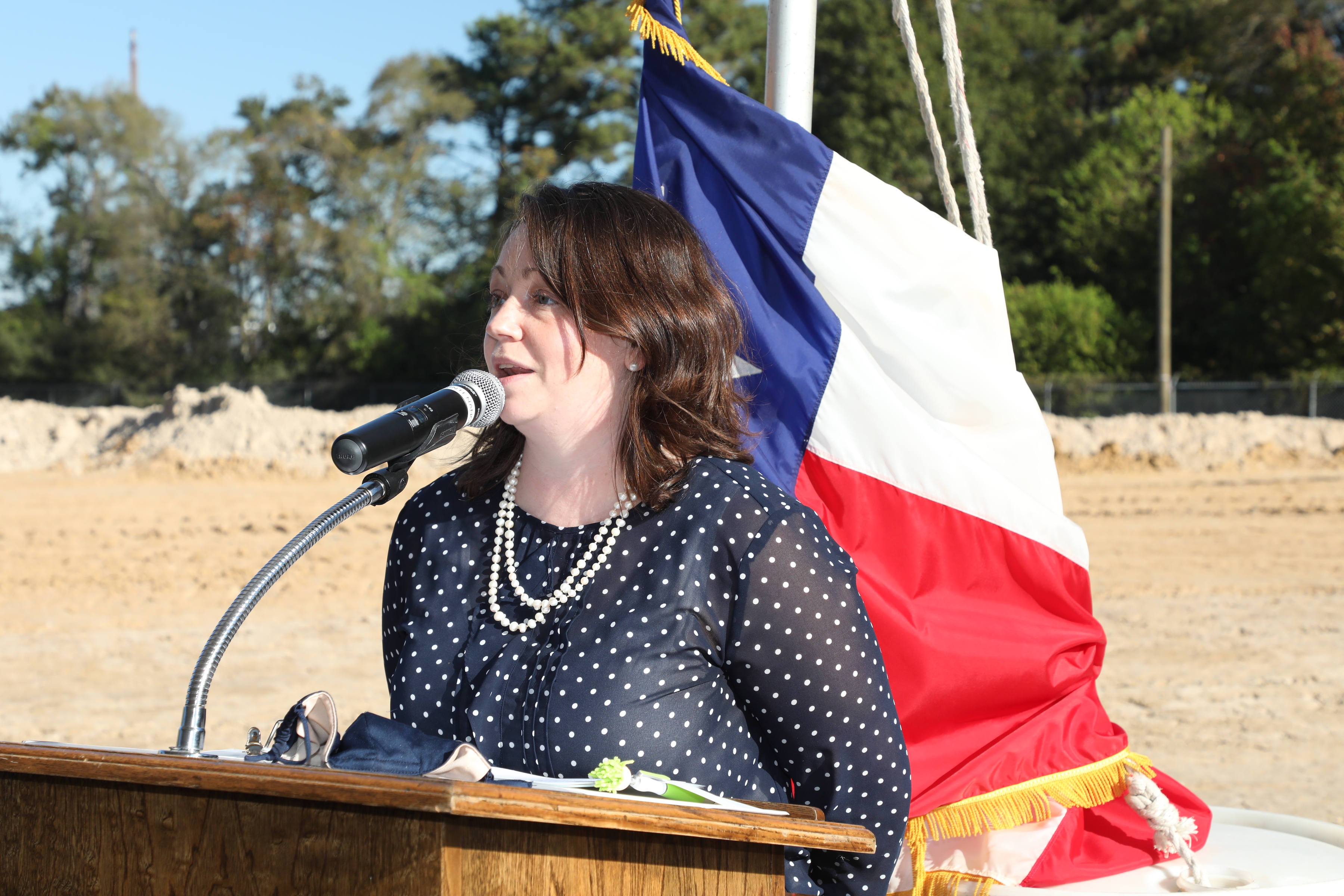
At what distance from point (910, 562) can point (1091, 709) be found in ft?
1.66

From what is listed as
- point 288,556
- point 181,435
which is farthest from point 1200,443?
point 288,556

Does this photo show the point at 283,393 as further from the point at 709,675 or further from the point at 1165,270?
the point at 709,675

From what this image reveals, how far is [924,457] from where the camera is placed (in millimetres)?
2529

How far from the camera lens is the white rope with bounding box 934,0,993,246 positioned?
8.87ft

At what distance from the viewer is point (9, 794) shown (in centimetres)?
128

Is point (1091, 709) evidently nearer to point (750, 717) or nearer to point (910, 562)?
point (910, 562)

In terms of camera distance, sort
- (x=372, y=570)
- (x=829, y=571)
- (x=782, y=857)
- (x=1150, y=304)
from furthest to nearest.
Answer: (x=1150, y=304)
(x=372, y=570)
(x=829, y=571)
(x=782, y=857)

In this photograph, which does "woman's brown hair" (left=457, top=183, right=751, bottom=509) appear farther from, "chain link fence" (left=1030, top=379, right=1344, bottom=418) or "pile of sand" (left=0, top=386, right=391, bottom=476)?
"chain link fence" (left=1030, top=379, right=1344, bottom=418)

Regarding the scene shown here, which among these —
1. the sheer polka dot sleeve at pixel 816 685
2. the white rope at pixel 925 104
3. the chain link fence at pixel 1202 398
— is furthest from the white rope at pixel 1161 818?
the chain link fence at pixel 1202 398

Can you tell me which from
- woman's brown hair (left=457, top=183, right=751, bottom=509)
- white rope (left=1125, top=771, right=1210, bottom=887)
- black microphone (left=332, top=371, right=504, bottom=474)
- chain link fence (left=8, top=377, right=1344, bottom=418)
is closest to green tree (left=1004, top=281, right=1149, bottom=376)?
chain link fence (left=8, top=377, right=1344, bottom=418)

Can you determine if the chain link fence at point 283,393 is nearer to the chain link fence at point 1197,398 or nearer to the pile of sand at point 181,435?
the chain link fence at point 1197,398

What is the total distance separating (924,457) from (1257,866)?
3.49ft

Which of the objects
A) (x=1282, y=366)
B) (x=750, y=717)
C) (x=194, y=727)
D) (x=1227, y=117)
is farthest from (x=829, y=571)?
(x=1227, y=117)

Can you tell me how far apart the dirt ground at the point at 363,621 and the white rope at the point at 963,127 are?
3.83 metres
